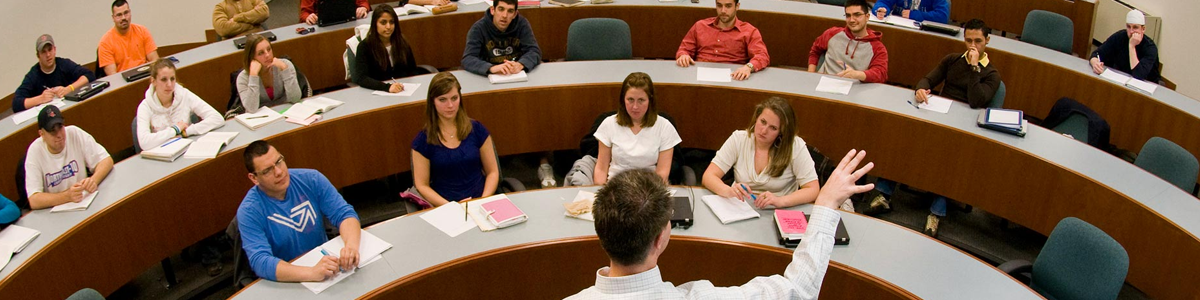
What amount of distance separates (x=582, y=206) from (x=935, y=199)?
251 cm

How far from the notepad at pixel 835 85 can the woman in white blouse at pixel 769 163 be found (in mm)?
1138

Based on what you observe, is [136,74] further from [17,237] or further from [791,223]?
[791,223]

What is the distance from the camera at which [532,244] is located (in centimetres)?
303

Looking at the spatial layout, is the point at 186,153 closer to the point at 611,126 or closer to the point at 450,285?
the point at 450,285

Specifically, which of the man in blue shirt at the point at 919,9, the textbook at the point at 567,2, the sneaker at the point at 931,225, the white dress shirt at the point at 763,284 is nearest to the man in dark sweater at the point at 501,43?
the textbook at the point at 567,2

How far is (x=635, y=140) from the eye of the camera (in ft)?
12.8

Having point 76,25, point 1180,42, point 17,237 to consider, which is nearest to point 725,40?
point 1180,42

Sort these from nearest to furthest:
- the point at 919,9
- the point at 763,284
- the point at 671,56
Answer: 1. the point at 763,284
2. the point at 919,9
3. the point at 671,56

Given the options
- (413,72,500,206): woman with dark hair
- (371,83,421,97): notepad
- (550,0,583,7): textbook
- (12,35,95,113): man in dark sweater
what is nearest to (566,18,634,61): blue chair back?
(550,0,583,7): textbook

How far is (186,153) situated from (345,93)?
38.5 inches

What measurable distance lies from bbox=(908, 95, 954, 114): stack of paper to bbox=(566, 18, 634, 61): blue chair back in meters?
2.04

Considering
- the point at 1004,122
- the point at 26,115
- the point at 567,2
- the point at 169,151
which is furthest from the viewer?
the point at 567,2

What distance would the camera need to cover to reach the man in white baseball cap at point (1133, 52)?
5.07 meters

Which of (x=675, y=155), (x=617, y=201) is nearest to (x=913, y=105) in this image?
(x=675, y=155)
